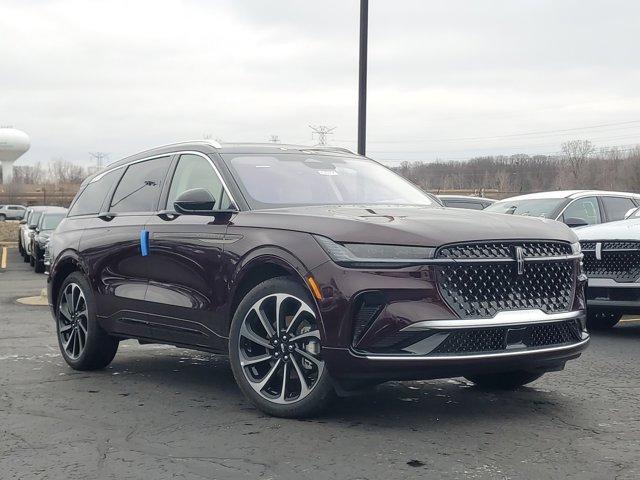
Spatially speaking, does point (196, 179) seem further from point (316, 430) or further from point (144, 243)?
point (316, 430)

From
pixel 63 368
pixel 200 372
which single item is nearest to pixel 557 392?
pixel 200 372

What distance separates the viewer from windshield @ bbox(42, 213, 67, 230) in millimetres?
26833

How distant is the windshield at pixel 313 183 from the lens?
21.2 ft

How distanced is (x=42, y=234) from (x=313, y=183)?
20.1m

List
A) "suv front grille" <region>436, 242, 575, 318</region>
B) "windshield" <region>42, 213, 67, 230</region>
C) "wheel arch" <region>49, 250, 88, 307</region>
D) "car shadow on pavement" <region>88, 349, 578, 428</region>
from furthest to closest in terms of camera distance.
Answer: "windshield" <region>42, 213, 67, 230</region>
"wheel arch" <region>49, 250, 88, 307</region>
"car shadow on pavement" <region>88, 349, 578, 428</region>
"suv front grille" <region>436, 242, 575, 318</region>

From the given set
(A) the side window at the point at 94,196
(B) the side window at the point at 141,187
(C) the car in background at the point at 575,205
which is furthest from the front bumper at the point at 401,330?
(C) the car in background at the point at 575,205

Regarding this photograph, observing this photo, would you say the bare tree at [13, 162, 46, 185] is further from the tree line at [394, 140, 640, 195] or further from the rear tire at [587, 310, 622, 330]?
the rear tire at [587, 310, 622, 330]

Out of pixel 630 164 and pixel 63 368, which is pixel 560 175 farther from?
pixel 63 368

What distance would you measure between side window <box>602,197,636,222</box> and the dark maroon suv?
6.64m

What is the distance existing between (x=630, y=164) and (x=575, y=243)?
81387 mm

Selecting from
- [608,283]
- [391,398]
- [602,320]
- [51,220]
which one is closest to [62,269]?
[391,398]

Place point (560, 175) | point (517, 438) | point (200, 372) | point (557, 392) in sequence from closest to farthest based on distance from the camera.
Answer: point (517, 438) → point (557, 392) → point (200, 372) → point (560, 175)

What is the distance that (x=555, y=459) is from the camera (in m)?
4.70

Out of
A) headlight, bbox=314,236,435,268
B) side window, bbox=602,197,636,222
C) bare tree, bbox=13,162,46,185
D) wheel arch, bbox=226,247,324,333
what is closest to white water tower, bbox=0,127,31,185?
bare tree, bbox=13,162,46,185
